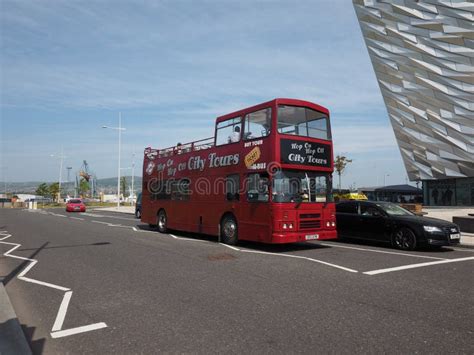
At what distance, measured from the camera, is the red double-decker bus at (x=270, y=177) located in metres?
10.4

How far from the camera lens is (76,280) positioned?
721 cm

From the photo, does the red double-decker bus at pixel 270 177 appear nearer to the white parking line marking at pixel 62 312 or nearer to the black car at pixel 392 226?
the black car at pixel 392 226

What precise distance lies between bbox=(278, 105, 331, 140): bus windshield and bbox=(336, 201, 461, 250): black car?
2.97m

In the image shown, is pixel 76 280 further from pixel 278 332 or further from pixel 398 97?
pixel 398 97

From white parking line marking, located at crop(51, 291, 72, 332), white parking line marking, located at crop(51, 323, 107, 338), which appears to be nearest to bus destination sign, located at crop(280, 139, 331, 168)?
white parking line marking, located at crop(51, 291, 72, 332)

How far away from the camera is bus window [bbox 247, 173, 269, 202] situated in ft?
34.7

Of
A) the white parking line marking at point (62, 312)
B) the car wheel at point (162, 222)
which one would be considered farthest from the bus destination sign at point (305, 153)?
the car wheel at point (162, 222)

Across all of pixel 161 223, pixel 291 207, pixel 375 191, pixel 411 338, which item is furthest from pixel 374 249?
pixel 375 191

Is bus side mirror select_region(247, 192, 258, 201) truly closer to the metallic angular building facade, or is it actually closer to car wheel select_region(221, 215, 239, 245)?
car wheel select_region(221, 215, 239, 245)

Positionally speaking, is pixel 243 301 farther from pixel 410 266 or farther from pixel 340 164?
pixel 340 164

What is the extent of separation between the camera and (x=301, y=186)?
1066 cm

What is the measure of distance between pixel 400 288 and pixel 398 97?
42035 mm

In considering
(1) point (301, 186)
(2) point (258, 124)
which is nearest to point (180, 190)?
(2) point (258, 124)

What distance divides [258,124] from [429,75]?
1441 inches
